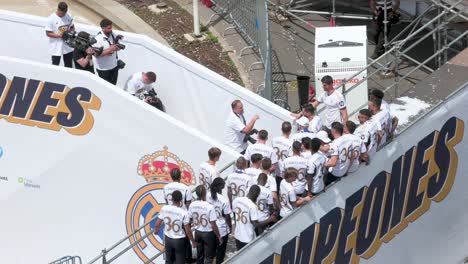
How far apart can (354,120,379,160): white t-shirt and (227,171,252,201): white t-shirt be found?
1.54m

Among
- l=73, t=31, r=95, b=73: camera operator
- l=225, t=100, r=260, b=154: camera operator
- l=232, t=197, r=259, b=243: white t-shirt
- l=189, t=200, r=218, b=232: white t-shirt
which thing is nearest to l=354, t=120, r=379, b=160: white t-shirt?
l=232, t=197, r=259, b=243: white t-shirt

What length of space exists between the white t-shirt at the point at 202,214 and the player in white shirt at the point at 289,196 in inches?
34.5

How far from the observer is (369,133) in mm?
14914

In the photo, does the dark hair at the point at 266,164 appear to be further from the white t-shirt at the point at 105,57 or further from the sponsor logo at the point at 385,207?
the white t-shirt at the point at 105,57

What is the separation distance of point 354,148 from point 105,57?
197 inches

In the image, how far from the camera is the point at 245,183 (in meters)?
14.6

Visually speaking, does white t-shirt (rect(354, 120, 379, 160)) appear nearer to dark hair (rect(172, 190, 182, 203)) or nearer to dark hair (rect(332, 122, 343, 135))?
dark hair (rect(332, 122, 343, 135))

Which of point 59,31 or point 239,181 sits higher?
point 59,31

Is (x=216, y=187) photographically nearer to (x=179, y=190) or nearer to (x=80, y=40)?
(x=179, y=190)

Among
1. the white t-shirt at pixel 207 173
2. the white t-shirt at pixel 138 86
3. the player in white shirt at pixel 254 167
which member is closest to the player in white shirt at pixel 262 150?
the player in white shirt at pixel 254 167

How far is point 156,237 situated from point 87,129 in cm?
201

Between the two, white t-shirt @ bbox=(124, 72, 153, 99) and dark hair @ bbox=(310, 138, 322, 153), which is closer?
dark hair @ bbox=(310, 138, 322, 153)

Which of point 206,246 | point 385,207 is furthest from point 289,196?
point 385,207

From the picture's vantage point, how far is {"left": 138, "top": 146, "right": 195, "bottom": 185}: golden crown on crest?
16766 mm
